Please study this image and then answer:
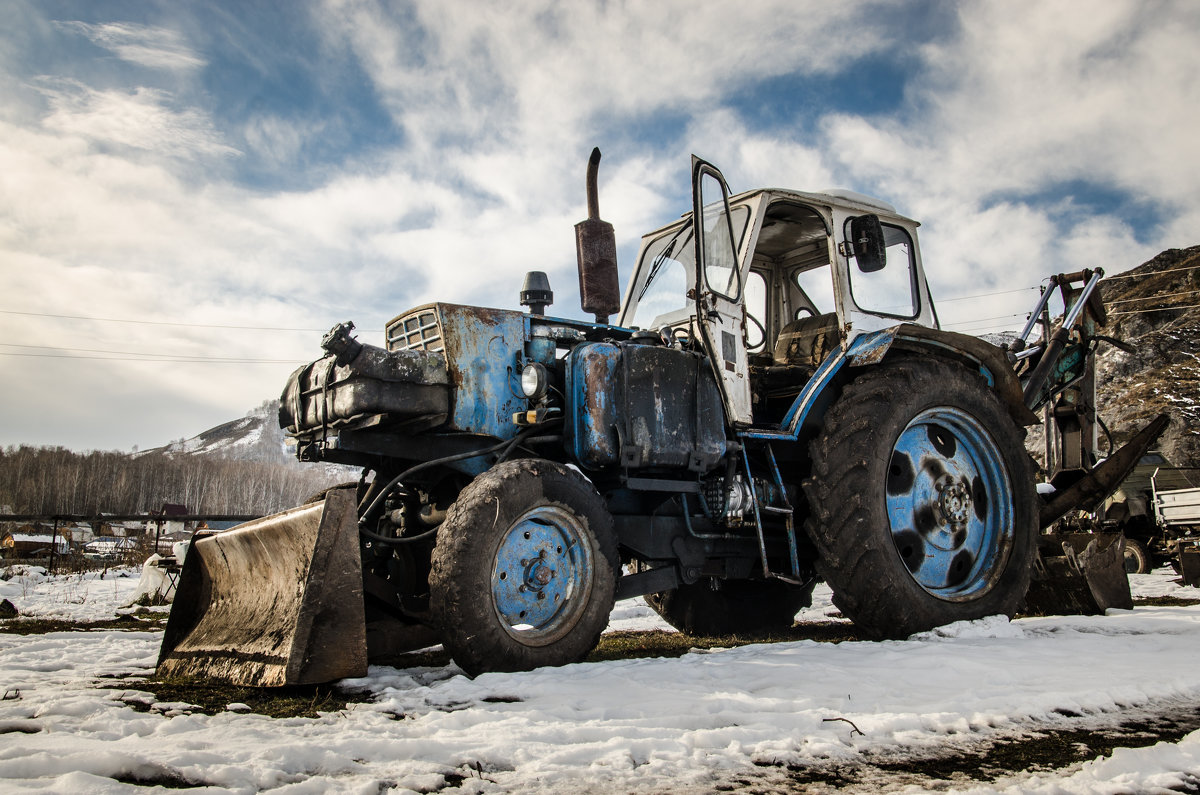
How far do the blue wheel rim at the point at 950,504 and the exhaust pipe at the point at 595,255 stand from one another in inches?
76.1

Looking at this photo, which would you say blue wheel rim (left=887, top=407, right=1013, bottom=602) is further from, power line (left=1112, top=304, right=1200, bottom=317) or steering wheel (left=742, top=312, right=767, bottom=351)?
power line (left=1112, top=304, right=1200, bottom=317)

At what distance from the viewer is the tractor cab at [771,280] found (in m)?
4.84

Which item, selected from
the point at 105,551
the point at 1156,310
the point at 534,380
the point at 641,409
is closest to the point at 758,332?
the point at 641,409

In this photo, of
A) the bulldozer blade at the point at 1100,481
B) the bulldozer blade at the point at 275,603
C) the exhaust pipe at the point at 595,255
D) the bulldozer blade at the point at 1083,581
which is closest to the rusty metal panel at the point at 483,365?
the exhaust pipe at the point at 595,255

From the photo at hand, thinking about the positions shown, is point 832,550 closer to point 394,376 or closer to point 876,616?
point 876,616

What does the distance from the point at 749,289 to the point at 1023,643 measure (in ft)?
10.1

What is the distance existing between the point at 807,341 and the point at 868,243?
0.90m

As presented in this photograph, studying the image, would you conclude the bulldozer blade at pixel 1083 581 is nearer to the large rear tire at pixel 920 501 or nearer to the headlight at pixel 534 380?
the large rear tire at pixel 920 501

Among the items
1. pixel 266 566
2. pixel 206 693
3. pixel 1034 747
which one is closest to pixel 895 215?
pixel 1034 747

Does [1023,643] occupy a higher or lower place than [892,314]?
lower

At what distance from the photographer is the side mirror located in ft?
18.0

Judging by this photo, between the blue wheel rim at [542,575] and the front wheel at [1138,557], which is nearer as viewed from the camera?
the blue wheel rim at [542,575]

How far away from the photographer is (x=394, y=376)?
4094 millimetres

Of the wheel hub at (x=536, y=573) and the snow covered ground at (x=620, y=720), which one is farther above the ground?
the wheel hub at (x=536, y=573)
